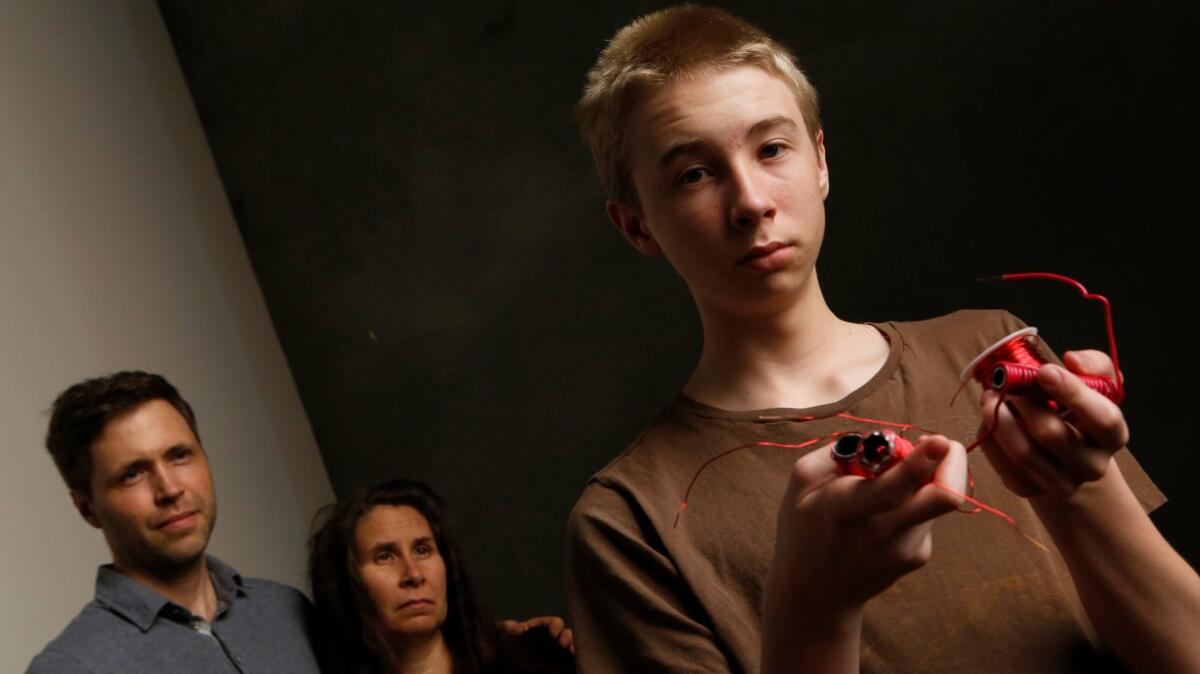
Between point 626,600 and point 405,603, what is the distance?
3.63 feet

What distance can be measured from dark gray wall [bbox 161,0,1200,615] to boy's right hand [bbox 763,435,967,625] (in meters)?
1.95

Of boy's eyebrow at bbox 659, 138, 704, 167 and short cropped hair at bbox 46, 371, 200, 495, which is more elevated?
boy's eyebrow at bbox 659, 138, 704, 167

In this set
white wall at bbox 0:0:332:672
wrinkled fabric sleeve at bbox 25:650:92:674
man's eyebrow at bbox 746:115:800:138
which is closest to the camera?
man's eyebrow at bbox 746:115:800:138

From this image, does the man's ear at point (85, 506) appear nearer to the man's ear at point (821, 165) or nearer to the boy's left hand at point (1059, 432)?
the man's ear at point (821, 165)

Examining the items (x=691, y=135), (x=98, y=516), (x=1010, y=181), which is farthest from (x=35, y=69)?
(x=1010, y=181)

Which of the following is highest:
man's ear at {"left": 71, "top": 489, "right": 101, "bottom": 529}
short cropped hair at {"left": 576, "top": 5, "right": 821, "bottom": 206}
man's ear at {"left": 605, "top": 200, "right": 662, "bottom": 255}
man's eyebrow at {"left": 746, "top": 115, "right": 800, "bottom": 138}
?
short cropped hair at {"left": 576, "top": 5, "right": 821, "bottom": 206}

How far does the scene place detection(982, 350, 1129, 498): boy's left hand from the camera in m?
0.92

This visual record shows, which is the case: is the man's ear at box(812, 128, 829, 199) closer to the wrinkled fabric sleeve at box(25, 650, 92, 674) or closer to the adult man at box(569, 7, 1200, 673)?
the adult man at box(569, 7, 1200, 673)

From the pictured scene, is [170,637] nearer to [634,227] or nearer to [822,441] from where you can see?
[634,227]

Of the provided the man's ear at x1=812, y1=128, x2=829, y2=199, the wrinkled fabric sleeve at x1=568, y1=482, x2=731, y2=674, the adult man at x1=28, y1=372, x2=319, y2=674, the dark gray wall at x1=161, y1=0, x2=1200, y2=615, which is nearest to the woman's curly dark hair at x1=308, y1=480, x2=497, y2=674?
the adult man at x1=28, y1=372, x2=319, y2=674

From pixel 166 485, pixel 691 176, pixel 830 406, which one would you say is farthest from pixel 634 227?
pixel 166 485

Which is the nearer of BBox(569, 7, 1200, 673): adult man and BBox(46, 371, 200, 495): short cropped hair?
BBox(569, 7, 1200, 673): adult man

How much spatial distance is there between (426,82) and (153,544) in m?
1.56

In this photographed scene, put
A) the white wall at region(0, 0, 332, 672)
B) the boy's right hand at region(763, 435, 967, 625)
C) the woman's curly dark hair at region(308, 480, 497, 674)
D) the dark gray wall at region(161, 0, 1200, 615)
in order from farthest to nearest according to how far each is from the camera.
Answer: the dark gray wall at region(161, 0, 1200, 615)
the white wall at region(0, 0, 332, 672)
the woman's curly dark hair at region(308, 480, 497, 674)
the boy's right hand at region(763, 435, 967, 625)
